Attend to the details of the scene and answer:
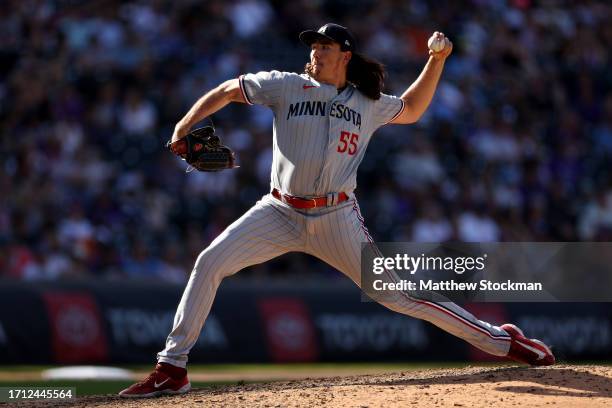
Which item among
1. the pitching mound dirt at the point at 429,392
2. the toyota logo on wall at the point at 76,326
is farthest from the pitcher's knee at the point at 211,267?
the toyota logo on wall at the point at 76,326

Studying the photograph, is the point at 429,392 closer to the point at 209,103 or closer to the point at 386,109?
the point at 386,109

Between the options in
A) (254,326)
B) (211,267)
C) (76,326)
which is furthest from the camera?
(254,326)

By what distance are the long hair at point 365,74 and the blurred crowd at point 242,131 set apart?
620 cm

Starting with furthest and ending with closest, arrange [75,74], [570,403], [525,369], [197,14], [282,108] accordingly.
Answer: [197,14]
[75,74]
[525,369]
[282,108]
[570,403]

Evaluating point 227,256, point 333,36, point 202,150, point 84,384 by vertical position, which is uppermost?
point 333,36

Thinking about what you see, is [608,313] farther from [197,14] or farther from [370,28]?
[197,14]

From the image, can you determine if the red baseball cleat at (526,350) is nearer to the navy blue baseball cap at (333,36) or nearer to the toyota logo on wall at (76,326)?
the navy blue baseball cap at (333,36)

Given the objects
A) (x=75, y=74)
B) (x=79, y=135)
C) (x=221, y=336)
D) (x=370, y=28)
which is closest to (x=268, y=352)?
(x=221, y=336)

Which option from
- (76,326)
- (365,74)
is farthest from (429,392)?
(76,326)

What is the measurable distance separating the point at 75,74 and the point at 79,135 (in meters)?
0.91

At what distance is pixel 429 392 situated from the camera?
5703 millimetres

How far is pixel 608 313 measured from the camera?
40.4 ft

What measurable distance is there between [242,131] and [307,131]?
298 inches

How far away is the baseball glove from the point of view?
19.4ft
